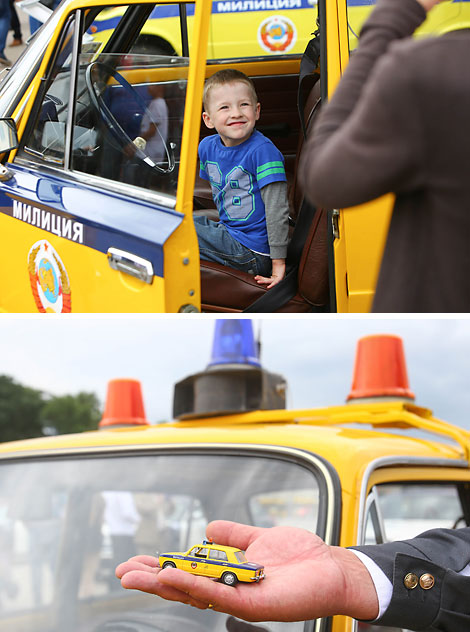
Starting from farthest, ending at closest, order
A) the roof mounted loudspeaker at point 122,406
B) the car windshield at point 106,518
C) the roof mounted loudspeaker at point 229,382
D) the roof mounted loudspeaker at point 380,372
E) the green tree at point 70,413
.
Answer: the green tree at point 70,413 → the roof mounted loudspeaker at point 122,406 → the roof mounted loudspeaker at point 380,372 → the roof mounted loudspeaker at point 229,382 → the car windshield at point 106,518

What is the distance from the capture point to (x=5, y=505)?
2.37 meters

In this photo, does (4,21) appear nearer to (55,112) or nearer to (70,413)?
(55,112)

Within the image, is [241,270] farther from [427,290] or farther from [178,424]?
[427,290]

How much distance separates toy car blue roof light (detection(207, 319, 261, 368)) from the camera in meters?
2.87

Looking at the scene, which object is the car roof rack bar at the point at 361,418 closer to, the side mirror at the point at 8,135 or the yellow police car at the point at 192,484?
the yellow police car at the point at 192,484

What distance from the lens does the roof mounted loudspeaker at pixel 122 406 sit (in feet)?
10.9

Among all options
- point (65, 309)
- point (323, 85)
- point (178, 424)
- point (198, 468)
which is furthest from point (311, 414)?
point (323, 85)

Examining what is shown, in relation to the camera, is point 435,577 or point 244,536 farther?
point 244,536

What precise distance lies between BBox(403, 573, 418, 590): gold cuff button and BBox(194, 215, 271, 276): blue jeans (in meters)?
1.63

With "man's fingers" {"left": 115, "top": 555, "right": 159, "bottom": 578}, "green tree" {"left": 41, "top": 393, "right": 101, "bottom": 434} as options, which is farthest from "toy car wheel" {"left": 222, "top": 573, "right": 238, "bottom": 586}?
"green tree" {"left": 41, "top": 393, "right": 101, "bottom": 434}

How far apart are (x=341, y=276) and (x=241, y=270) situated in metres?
0.42

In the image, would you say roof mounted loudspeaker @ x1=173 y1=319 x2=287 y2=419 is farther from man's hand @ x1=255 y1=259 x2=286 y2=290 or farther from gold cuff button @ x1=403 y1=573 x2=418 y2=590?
gold cuff button @ x1=403 y1=573 x2=418 y2=590

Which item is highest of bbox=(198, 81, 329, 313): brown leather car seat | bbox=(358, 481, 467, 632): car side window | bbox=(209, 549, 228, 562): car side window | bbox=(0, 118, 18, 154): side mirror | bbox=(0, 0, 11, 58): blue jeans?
bbox=(0, 0, 11, 58): blue jeans


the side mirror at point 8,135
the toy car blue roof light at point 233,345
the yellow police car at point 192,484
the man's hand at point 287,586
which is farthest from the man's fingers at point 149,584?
the side mirror at point 8,135
